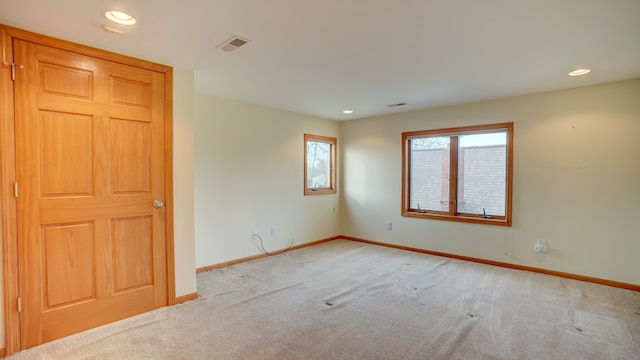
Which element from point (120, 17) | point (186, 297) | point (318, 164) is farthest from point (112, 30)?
point (318, 164)

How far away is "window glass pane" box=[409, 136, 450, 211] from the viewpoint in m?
4.81

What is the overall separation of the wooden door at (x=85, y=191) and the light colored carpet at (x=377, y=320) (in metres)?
0.27

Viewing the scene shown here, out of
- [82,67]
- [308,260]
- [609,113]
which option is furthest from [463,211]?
[82,67]

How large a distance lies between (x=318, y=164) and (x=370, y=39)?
3.49m

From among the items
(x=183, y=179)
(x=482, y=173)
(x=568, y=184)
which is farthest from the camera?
(x=482, y=173)

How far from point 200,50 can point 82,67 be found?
3.01ft

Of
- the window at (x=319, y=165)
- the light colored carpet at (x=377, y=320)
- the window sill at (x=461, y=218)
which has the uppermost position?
the window at (x=319, y=165)

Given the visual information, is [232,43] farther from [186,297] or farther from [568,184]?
[568,184]

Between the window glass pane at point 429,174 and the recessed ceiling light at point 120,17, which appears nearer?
the recessed ceiling light at point 120,17

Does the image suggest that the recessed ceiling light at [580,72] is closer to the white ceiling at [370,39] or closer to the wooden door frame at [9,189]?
the white ceiling at [370,39]

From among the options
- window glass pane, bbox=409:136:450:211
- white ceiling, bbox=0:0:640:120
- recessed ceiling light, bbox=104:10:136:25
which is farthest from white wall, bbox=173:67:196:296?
window glass pane, bbox=409:136:450:211

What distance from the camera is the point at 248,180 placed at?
14.8 ft

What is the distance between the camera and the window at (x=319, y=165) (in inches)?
215

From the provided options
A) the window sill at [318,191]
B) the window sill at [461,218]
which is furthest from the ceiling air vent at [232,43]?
the window sill at [461,218]
